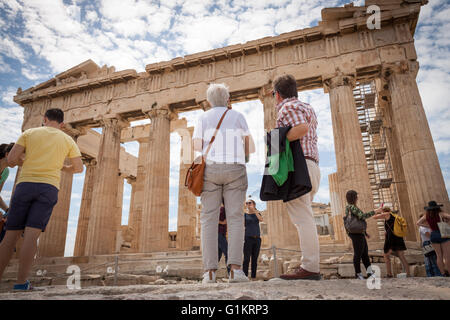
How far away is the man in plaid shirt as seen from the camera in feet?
11.2

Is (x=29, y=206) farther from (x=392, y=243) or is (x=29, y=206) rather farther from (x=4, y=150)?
(x=392, y=243)

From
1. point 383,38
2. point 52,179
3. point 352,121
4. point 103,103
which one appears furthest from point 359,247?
point 103,103

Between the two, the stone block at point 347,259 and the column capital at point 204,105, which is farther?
the column capital at point 204,105

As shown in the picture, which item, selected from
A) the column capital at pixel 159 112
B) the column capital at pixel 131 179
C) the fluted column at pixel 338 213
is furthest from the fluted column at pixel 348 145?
the column capital at pixel 131 179

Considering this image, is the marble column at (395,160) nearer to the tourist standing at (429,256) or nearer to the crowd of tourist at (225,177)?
the tourist standing at (429,256)

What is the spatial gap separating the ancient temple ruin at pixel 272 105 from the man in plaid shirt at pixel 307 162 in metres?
9.96

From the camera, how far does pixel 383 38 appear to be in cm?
1462

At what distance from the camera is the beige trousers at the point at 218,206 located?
3625mm

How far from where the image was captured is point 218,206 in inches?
148

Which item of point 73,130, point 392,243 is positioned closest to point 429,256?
point 392,243

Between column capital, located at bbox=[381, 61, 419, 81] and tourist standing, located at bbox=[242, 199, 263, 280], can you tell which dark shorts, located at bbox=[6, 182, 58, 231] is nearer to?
tourist standing, located at bbox=[242, 199, 263, 280]

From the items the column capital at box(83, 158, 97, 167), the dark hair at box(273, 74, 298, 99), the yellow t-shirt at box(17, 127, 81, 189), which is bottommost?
the yellow t-shirt at box(17, 127, 81, 189)

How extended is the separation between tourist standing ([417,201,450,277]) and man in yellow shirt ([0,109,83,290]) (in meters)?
6.77

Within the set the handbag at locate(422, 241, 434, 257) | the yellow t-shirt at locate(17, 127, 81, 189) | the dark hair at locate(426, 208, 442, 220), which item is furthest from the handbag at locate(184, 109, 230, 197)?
the handbag at locate(422, 241, 434, 257)
